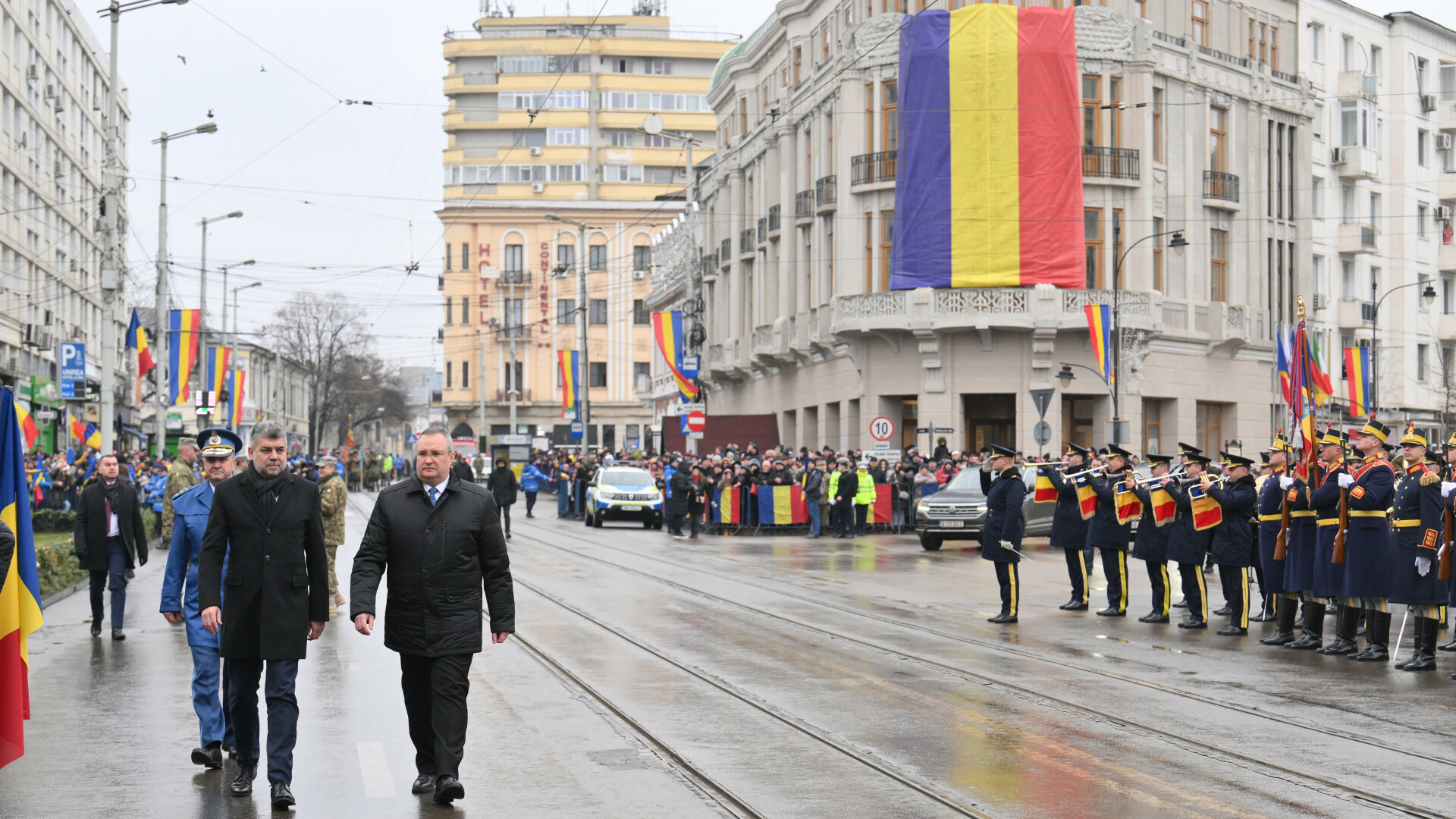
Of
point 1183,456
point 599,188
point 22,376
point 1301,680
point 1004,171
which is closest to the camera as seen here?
point 1301,680

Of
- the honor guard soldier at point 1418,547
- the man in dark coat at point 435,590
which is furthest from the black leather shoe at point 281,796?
the honor guard soldier at point 1418,547

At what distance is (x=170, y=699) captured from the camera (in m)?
11.6

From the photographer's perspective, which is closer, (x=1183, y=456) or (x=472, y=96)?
(x=1183, y=456)

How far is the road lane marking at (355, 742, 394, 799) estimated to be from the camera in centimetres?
833

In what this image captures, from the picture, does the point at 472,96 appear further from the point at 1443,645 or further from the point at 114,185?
the point at 1443,645

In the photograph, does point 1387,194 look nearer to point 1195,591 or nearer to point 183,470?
point 1195,591

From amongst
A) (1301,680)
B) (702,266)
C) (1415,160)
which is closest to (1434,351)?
(1415,160)

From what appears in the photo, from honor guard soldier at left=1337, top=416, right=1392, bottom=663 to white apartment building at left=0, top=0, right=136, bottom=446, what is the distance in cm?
4109

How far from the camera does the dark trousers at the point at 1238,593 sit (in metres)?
16.7

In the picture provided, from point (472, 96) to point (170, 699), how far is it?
96009 millimetres

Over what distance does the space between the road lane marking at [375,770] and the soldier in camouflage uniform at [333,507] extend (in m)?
7.85

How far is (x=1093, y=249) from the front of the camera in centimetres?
4628

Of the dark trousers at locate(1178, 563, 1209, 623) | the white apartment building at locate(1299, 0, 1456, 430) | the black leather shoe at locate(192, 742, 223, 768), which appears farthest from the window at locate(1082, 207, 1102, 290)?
the black leather shoe at locate(192, 742, 223, 768)

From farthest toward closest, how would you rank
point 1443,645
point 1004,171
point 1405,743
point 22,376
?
point 22,376 → point 1004,171 → point 1443,645 → point 1405,743
